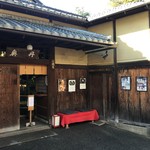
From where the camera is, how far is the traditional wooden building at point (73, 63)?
763 cm

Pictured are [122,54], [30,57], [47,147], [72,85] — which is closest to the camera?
[47,147]

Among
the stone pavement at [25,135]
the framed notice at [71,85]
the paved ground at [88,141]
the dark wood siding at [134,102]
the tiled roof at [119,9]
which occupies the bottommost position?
the paved ground at [88,141]

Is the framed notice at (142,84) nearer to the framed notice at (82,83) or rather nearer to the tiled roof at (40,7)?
the framed notice at (82,83)

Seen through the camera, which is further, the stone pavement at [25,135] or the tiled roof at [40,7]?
the tiled roof at [40,7]

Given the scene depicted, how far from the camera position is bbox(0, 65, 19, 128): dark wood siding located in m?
7.50

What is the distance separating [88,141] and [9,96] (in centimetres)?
362

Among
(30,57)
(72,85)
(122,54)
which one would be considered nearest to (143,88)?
(122,54)

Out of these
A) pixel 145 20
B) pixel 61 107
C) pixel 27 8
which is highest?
pixel 27 8

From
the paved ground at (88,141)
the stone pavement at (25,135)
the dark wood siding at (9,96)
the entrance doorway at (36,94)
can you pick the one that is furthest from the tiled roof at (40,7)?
the paved ground at (88,141)

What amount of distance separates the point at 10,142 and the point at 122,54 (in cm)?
603

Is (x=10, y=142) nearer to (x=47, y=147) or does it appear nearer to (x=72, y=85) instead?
(x=47, y=147)

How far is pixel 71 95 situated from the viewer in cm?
971

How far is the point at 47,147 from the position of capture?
20.7 feet

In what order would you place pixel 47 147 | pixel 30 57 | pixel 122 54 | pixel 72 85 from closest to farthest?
pixel 47 147, pixel 30 57, pixel 122 54, pixel 72 85
